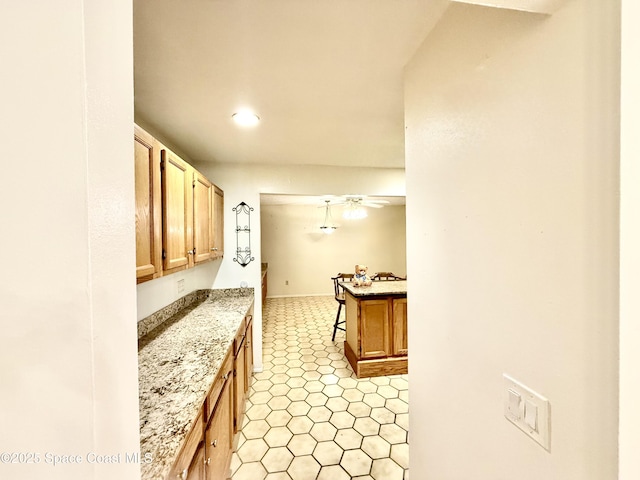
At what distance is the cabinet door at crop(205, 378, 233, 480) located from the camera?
1172 millimetres

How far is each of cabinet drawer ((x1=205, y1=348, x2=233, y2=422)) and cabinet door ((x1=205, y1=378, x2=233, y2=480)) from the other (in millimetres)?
44

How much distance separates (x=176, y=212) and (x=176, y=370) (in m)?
0.92

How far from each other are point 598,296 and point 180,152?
2863mm

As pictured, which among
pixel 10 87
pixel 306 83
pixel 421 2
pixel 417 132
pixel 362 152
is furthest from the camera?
pixel 362 152

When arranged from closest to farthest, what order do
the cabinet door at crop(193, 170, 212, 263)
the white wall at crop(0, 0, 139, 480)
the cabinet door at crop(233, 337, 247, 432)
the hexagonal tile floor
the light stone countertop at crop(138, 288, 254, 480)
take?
the white wall at crop(0, 0, 139, 480)
the light stone countertop at crop(138, 288, 254, 480)
the hexagonal tile floor
the cabinet door at crop(233, 337, 247, 432)
the cabinet door at crop(193, 170, 212, 263)

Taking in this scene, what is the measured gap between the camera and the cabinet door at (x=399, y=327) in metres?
2.86

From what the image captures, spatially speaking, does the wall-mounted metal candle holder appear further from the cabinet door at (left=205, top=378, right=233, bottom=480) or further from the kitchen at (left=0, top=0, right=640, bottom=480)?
the kitchen at (left=0, top=0, right=640, bottom=480)

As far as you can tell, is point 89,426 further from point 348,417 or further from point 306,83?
point 348,417

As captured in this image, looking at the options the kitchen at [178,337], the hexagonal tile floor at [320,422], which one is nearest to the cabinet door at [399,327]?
the hexagonal tile floor at [320,422]

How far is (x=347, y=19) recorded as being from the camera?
3.27 ft

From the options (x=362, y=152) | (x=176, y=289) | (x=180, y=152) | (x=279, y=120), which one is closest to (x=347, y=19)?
(x=279, y=120)
